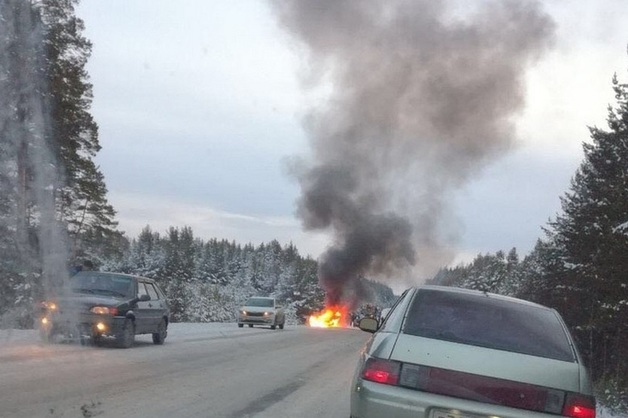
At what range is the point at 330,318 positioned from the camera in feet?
205

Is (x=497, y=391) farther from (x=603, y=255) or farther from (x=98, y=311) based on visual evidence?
(x=603, y=255)

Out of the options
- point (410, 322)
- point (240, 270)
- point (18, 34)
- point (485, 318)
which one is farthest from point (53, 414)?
point (240, 270)

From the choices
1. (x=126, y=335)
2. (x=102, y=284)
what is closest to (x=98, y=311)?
(x=126, y=335)

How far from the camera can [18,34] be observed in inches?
906

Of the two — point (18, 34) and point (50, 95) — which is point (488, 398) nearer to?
point (18, 34)

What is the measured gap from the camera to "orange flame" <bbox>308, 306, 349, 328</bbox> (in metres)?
61.3

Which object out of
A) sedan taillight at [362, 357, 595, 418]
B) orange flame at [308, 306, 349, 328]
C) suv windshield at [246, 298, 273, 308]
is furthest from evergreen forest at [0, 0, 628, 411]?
orange flame at [308, 306, 349, 328]

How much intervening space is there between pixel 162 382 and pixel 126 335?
5.07 m

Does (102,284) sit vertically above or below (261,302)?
below

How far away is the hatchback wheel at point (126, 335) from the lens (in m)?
15.1

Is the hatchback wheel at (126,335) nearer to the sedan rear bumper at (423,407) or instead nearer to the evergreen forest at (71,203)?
the evergreen forest at (71,203)

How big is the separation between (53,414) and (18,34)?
60.3 ft

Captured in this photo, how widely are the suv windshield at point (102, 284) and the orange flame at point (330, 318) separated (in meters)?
42.5

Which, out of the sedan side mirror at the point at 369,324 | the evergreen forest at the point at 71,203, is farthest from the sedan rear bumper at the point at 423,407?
the evergreen forest at the point at 71,203
